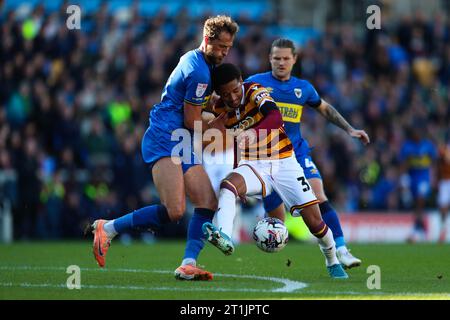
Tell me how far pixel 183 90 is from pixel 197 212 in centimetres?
116

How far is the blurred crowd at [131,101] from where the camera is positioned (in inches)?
751

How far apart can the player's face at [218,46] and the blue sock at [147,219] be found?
1471 millimetres

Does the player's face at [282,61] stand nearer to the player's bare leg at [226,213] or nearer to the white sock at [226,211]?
the player's bare leg at [226,213]

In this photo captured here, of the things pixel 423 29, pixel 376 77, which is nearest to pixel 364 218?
pixel 376 77

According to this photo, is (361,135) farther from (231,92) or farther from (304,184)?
(231,92)

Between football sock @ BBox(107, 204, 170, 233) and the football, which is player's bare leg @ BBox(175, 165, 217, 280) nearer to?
football sock @ BBox(107, 204, 170, 233)

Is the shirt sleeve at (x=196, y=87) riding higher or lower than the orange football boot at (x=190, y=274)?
higher

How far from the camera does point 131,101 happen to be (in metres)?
20.1

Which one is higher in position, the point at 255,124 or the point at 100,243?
the point at 255,124

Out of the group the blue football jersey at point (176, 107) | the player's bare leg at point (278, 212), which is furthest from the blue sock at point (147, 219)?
the player's bare leg at point (278, 212)

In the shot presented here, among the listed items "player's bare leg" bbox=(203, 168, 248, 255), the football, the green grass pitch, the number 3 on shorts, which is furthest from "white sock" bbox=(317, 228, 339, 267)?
"player's bare leg" bbox=(203, 168, 248, 255)

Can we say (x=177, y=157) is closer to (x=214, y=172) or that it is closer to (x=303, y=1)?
(x=214, y=172)

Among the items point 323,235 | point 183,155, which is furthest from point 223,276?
point 183,155
